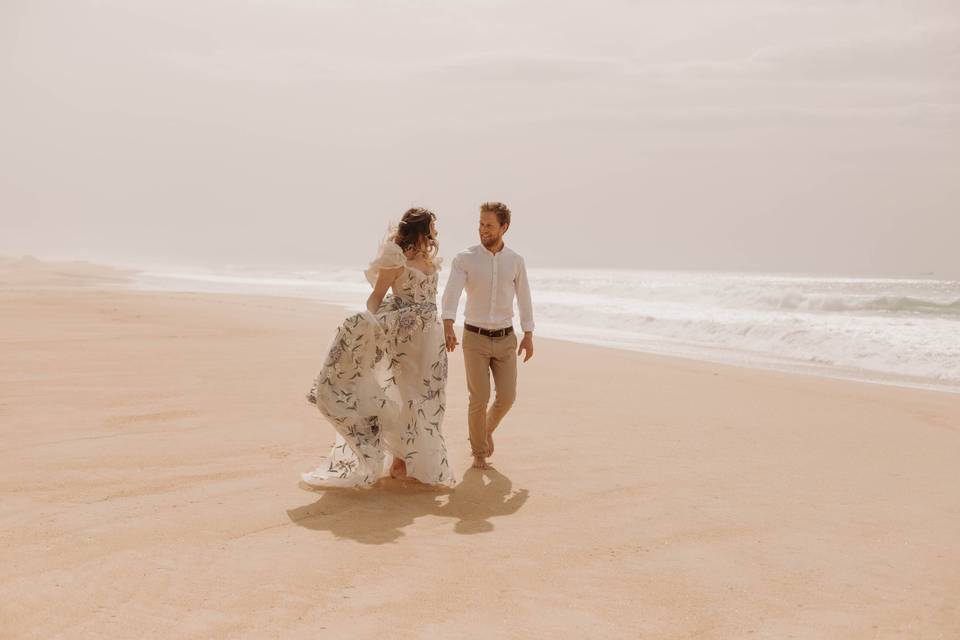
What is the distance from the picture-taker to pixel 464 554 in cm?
446

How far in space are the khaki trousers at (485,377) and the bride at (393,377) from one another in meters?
0.48

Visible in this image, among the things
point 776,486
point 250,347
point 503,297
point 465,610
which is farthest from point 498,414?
point 250,347

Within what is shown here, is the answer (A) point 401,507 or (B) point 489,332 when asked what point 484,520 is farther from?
(B) point 489,332

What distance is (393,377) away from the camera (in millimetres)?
5922

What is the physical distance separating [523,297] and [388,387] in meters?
1.30

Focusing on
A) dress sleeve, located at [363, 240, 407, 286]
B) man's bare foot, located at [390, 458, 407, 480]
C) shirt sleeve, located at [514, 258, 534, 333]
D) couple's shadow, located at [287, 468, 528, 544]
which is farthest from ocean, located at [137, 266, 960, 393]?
dress sleeve, located at [363, 240, 407, 286]

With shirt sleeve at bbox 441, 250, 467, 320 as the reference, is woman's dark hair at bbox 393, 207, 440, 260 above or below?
above

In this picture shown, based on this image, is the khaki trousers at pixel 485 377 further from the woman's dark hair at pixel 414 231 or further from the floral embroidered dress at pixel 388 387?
the woman's dark hair at pixel 414 231

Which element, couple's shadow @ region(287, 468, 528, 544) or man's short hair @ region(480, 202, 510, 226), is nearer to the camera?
couple's shadow @ region(287, 468, 528, 544)

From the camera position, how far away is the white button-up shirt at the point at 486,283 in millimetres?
6352

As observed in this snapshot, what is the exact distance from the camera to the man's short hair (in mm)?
6234

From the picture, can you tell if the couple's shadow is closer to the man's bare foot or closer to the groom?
the man's bare foot

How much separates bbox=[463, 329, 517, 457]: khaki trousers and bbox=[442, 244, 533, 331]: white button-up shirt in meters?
0.14

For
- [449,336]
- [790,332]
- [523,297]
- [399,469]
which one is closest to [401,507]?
[399,469]
